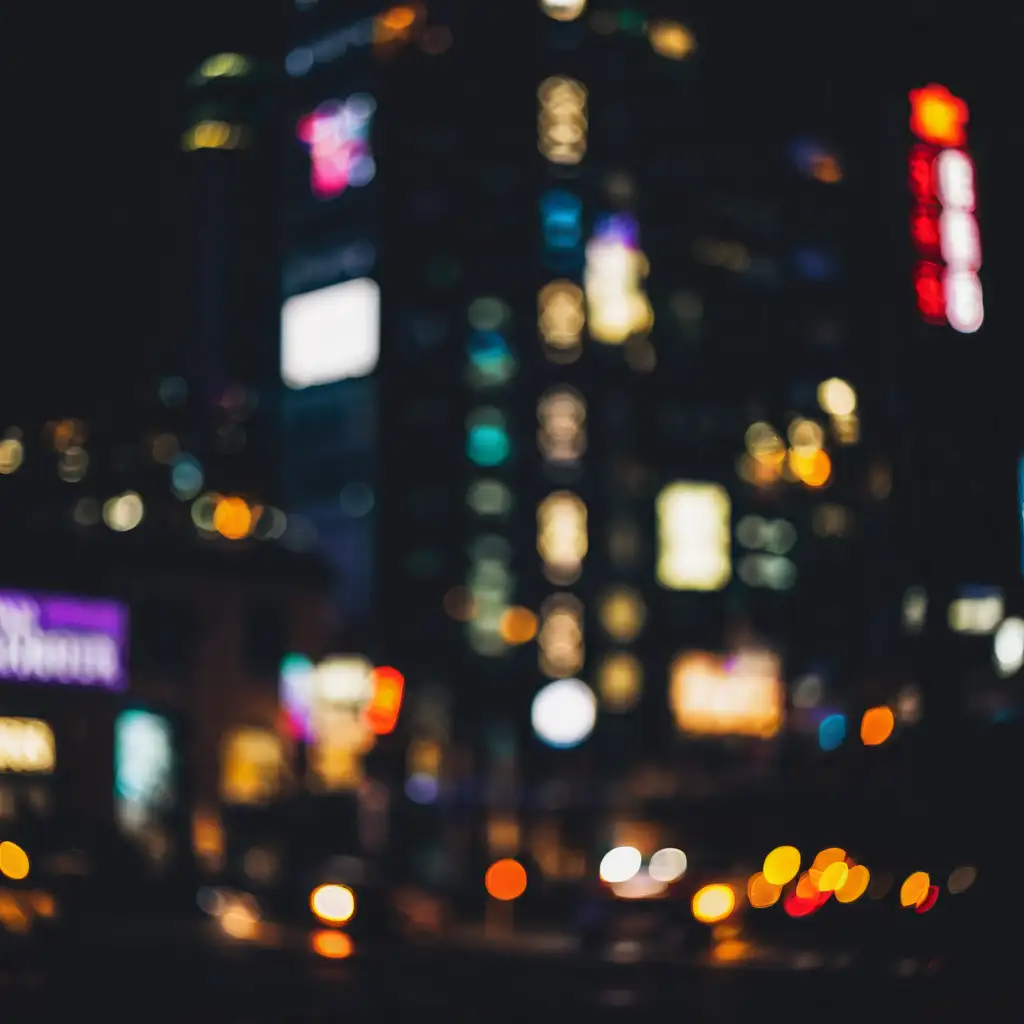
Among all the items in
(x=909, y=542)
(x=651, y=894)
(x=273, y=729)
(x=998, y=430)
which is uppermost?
(x=998, y=430)

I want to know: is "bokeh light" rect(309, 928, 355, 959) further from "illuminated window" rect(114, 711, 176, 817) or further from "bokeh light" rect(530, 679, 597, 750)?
"bokeh light" rect(530, 679, 597, 750)

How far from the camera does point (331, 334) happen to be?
61500 mm

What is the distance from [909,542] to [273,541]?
27900 millimetres

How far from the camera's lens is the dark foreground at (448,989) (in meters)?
13.8

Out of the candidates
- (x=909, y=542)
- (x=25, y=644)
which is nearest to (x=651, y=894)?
(x=909, y=542)

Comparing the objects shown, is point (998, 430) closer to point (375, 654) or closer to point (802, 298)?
point (375, 654)

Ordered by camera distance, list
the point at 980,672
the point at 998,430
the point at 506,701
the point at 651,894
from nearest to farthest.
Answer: the point at 998,430 → the point at 651,894 → the point at 980,672 → the point at 506,701

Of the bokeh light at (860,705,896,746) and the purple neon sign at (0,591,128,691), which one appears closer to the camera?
the bokeh light at (860,705,896,746)

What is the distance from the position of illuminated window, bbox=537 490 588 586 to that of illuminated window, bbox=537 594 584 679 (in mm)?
910

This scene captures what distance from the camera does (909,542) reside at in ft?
64.6

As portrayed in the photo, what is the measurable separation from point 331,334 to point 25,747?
30.5 metres

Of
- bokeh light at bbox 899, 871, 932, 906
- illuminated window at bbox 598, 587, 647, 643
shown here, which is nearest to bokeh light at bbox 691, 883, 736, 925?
bokeh light at bbox 899, 871, 932, 906

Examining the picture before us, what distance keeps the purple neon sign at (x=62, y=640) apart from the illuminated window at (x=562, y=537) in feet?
82.1

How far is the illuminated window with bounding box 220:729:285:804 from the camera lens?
1582 inches
